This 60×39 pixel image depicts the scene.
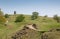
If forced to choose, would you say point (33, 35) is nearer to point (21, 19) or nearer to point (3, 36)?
point (3, 36)

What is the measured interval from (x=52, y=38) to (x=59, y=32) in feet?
6.22

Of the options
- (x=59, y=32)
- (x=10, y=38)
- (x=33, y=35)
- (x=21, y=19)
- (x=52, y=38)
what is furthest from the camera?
(x=21, y=19)

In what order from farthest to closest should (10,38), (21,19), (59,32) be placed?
(21,19)
(10,38)
(59,32)

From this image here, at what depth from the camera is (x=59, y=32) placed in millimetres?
21453

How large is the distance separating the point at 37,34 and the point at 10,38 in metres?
4.79

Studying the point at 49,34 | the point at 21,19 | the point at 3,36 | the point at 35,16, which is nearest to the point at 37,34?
the point at 49,34

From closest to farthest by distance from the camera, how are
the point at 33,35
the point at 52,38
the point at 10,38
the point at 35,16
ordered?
the point at 52,38
the point at 33,35
the point at 10,38
the point at 35,16

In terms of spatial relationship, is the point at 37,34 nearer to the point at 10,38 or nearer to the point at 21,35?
the point at 21,35


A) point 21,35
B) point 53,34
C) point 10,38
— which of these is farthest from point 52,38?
point 10,38

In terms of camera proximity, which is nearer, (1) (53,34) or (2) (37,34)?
(1) (53,34)

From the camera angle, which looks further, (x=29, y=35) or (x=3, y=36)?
(x=3, y=36)

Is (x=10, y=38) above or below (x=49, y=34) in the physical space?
below

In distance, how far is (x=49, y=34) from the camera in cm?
2108

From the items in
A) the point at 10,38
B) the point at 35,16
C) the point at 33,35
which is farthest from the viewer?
the point at 35,16
